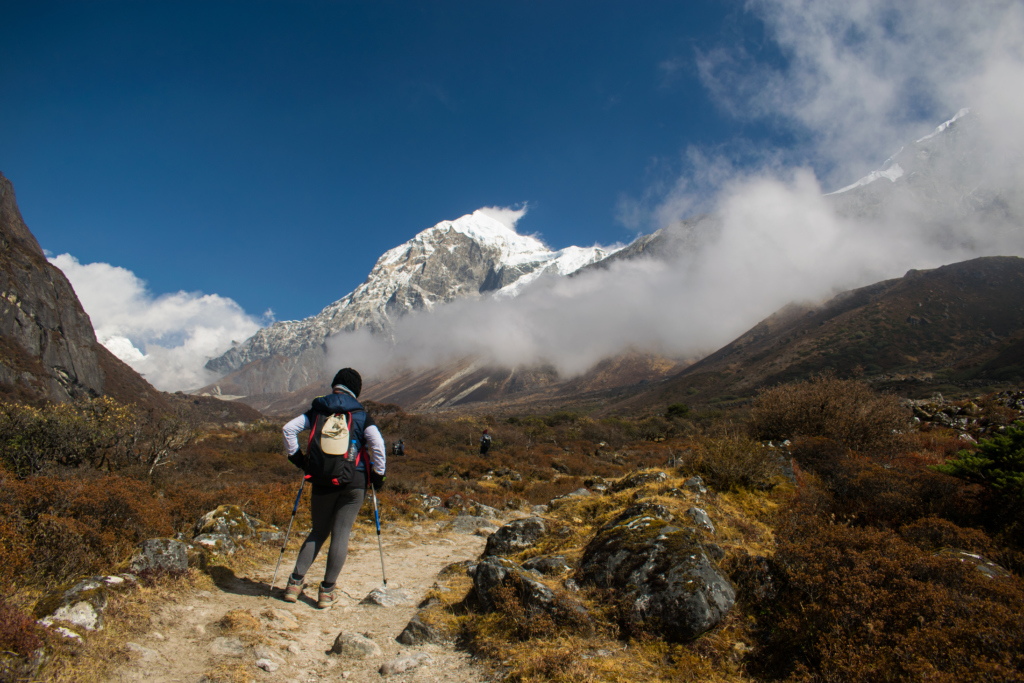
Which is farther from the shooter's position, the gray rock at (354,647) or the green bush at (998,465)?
the green bush at (998,465)

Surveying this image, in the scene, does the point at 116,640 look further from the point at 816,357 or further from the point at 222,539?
the point at 816,357

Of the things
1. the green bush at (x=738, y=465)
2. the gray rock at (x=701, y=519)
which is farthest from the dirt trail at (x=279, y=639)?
the green bush at (x=738, y=465)

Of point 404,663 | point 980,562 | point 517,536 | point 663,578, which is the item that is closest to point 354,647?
point 404,663

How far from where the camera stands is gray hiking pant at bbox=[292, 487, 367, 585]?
19.1 ft

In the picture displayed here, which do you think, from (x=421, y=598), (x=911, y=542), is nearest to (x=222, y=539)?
(x=421, y=598)

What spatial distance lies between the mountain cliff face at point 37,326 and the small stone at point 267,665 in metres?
51.5

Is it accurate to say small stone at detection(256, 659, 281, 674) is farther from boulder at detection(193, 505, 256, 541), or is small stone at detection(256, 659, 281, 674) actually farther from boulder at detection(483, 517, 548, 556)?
boulder at detection(193, 505, 256, 541)

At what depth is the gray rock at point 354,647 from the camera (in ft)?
16.0

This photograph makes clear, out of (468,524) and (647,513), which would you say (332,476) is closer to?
(647,513)

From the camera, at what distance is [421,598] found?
6.97 meters

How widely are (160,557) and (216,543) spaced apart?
1.70 metres

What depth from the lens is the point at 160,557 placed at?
587cm

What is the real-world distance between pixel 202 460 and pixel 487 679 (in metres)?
23.3

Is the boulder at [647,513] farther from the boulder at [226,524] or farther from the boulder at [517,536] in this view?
the boulder at [226,524]
